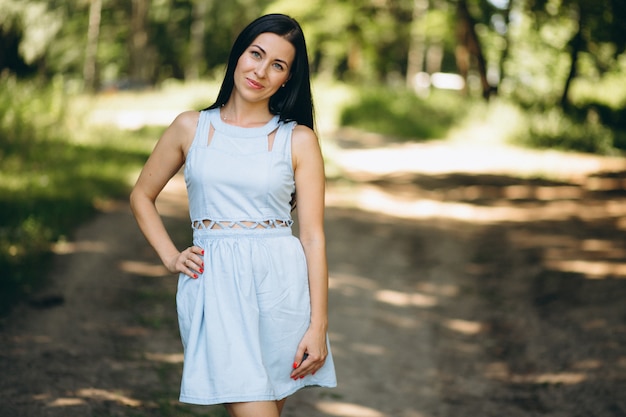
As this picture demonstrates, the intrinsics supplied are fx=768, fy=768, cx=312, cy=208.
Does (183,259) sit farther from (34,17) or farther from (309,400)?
(34,17)

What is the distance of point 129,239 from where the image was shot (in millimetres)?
9227

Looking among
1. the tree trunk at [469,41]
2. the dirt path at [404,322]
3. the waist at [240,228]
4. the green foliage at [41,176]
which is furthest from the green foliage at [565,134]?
the waist at [240,228]

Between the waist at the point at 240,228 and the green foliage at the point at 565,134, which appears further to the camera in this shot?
the green foliage at the point at 565,134

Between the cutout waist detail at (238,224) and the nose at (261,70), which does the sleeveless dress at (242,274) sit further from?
the nose at (261,70)

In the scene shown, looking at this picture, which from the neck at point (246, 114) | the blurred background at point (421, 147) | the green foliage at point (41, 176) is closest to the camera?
the neck at point (246, 114)

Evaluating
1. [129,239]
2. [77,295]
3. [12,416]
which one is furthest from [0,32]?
[12,416]

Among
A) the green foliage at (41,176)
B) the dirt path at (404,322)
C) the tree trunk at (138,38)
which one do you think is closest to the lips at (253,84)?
the dirt path at (404,322)

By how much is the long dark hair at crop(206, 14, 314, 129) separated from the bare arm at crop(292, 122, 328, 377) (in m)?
0.15

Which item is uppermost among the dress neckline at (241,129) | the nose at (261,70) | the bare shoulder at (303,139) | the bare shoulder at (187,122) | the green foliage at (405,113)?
the nose at (261,70)

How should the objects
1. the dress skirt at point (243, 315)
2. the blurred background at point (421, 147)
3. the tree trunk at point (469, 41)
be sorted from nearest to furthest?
the dress skirt at point (243, 315) < the blurred background at point (421, 147) < the tree trunk at point (469, 41)

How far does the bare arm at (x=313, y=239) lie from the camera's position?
2.79 meters

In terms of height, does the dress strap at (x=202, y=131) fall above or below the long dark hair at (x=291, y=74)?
below

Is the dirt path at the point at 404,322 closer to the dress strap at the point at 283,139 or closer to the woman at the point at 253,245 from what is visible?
the woman at the point at 253,245

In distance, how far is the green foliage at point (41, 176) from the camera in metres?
7.18
